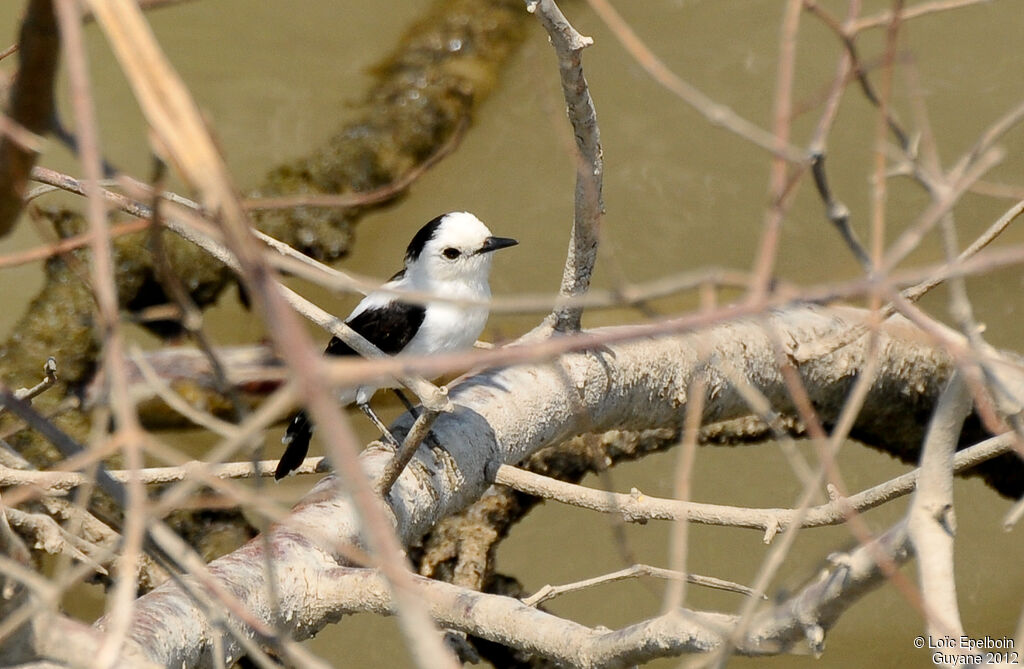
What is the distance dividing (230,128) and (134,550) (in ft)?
20.6

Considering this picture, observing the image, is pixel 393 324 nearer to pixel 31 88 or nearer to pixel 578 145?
pixel 578 145

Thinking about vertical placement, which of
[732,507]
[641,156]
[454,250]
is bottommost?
[732,507]

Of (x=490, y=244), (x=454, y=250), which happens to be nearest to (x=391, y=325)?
(x=454, y=250)

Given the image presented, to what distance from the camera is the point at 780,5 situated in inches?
294

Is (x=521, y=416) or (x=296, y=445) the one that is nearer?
(x=521, y=416)

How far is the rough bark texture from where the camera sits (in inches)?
89.4

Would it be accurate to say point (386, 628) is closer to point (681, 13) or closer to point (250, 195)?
point (250, 195)

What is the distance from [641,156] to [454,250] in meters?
3.17

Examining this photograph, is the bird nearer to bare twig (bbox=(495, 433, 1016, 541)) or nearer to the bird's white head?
the bird's white head

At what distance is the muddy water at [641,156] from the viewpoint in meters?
5.09

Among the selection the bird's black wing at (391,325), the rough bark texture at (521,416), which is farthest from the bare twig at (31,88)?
the bird's black wing at (391,325)

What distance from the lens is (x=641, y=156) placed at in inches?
269

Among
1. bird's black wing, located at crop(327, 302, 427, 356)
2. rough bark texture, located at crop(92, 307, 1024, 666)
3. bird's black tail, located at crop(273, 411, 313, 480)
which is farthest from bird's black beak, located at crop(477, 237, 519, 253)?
bird's black tail, located at crop(273, 411, 313, 480)

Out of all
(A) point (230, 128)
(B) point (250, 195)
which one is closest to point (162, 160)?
(B) point (250, 195)
